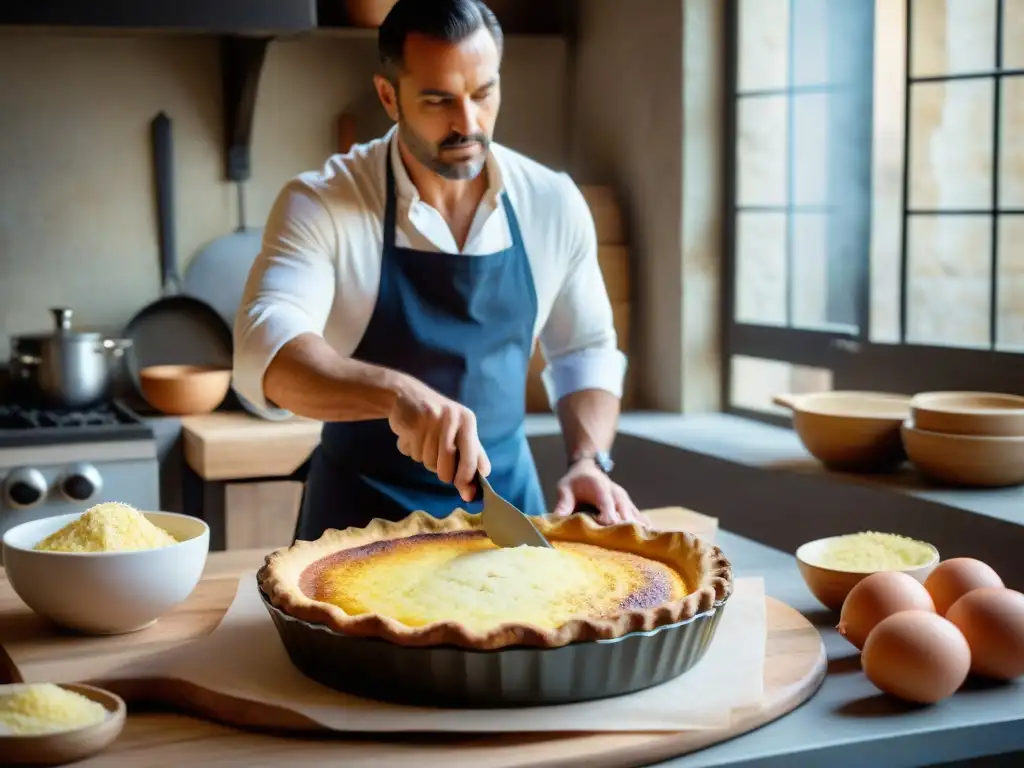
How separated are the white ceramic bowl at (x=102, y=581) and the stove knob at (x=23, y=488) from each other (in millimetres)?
1468

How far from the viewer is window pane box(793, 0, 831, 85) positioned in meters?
2.96

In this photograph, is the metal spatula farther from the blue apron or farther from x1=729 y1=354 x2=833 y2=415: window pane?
x1=729 y1=354 x2=833 y2=415: window pane

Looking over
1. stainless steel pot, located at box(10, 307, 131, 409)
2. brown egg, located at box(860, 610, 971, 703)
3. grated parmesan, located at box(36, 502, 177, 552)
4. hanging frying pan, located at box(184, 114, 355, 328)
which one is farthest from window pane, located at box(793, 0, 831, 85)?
grated parmesan, located at box(36, 502, 177, 552)

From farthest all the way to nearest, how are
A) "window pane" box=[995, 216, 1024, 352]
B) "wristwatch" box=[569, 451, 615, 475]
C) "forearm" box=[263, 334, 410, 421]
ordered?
"window pane" box=[995, 216, 1024, 352]
"wristwatch" box=[569, 451, 615, 475]
"forearm" box=[263, 334, 410, 421]

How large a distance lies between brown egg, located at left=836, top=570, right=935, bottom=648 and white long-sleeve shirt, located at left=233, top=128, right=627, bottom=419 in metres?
0.82

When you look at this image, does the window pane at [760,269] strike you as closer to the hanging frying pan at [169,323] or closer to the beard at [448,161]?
the hanging frying pan at [169,323]

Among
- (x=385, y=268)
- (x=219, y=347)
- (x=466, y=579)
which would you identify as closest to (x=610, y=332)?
(x=385, y=268)

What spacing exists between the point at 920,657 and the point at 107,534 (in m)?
0.79

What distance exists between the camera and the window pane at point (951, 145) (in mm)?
2582

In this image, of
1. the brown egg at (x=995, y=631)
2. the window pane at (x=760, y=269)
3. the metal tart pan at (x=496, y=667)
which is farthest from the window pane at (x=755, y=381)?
the metal tart pan at (x=496, y=667)

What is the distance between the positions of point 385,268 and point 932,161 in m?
1.32

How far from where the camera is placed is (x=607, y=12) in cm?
351

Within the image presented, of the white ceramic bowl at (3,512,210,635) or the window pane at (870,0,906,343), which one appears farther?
the window pane at (870,0,906,343)

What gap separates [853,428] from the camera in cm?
242
